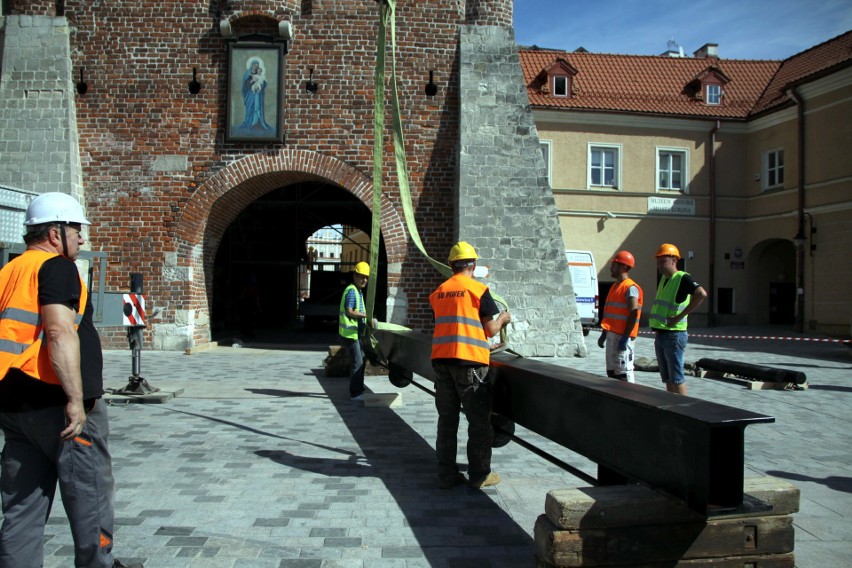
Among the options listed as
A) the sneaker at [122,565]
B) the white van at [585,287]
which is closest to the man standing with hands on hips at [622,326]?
the sneaker at [122,565]

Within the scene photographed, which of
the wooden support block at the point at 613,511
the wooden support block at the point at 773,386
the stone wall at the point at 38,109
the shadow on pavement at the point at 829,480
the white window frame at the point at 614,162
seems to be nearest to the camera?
the wooden support block at the point at 613,511

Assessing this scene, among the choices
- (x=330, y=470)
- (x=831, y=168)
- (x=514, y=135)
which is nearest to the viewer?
(x=330, y=470)

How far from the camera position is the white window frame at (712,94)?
2589 centimetres

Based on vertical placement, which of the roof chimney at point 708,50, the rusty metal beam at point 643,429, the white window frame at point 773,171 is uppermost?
the roof chimney at point 708,50

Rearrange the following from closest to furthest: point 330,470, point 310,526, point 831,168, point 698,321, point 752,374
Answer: point 310,526, point 330,470, point 752,374, point 831,168, point 698,321

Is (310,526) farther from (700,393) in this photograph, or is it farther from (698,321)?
(698,321)

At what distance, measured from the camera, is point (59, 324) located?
2.81m

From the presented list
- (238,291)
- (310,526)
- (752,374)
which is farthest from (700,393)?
(238,291)

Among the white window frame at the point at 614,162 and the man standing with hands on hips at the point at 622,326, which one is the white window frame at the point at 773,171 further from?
the man standing with hands on hips at the point at 622,326

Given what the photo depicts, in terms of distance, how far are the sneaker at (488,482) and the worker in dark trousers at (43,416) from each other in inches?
96.1

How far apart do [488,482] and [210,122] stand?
10.2 metres

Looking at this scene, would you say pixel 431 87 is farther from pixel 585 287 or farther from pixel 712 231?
pixel 712 231

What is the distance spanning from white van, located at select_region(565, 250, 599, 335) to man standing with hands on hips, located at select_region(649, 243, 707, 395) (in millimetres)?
12241

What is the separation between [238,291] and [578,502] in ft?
58.0
